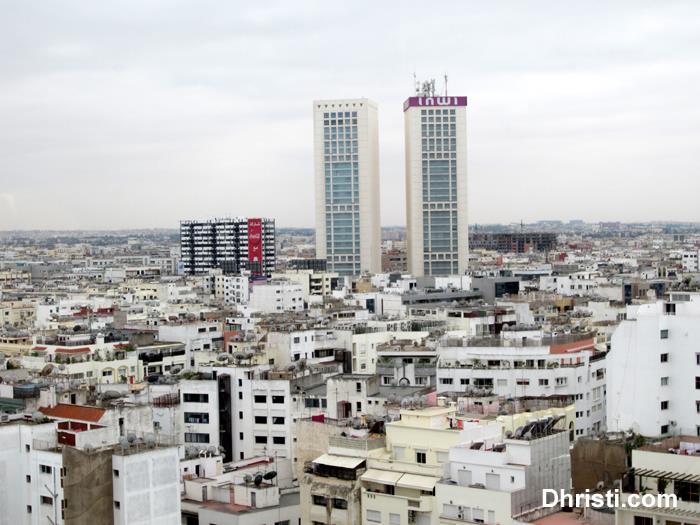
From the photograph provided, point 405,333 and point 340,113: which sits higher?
point 340,113

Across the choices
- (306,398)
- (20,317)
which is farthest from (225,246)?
(306,398)

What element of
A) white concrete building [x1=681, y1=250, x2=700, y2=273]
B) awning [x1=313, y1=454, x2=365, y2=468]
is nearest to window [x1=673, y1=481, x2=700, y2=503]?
awning [x1=313, y1=454, x2=365, y2=468]

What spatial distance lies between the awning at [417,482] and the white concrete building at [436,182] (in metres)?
87.1

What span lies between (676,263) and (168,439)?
92.8 metres

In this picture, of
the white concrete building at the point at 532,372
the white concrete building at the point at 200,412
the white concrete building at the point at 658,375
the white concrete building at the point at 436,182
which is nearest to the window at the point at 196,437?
the white concrete building at the point at 200,412

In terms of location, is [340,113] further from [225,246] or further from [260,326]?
[260,326]

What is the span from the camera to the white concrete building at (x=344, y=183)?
4464 inches

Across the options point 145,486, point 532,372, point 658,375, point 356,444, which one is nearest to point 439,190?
point 532,372

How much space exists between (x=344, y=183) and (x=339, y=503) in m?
88.8

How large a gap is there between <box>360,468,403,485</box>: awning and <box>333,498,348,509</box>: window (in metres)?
0.66

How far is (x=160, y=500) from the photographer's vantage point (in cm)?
2500

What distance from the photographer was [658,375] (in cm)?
2944

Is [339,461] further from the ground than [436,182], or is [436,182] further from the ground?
[436,182]

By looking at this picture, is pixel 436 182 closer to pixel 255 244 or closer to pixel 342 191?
pixel 342 191
